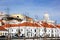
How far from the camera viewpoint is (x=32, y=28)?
230 feet

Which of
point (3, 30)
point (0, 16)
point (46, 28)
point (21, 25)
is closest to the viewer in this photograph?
point (3, 30)

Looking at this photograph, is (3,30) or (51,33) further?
(51,33)

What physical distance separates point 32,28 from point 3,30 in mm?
9255

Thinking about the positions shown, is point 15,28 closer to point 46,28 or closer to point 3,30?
point 3,30

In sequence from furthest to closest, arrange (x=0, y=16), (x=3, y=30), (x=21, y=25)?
(x=0, y=16)
(x=21, y=25)
(x=3, y=30)

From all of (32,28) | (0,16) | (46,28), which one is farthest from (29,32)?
(0,16)

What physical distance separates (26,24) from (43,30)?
5.65 metres

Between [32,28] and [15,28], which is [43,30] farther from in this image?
[15,28]

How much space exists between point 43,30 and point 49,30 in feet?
14.6

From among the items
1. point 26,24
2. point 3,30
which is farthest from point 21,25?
point 3,30

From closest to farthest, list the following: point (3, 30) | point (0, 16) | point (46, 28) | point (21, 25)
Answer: point (3, 30) → point (21, 25) → point (46, 28) → point (0, 16)

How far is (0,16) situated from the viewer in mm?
93812

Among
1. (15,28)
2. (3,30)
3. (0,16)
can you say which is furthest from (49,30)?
(0,16)

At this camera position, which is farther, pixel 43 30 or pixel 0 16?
pixel 0 16
